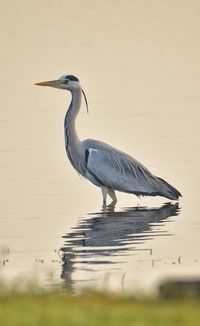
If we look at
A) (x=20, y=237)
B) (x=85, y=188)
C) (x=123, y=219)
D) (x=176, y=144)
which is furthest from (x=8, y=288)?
(x=176, y=144)

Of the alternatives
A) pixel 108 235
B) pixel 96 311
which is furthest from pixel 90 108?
pixel 96 311

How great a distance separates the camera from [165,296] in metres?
8.84

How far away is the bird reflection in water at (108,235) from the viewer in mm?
14582

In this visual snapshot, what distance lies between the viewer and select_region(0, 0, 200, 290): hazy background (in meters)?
18.0

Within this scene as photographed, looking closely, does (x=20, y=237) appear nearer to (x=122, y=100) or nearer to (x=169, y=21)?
(x=122, y=100)

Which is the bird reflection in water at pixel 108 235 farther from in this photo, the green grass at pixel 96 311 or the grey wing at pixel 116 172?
the green grass at pixel 96 311

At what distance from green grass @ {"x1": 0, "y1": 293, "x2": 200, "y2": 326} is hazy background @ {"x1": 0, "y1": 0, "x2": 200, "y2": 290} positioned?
5.14 m

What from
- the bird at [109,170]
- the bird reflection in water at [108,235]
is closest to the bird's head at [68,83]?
the bird at [109,170]

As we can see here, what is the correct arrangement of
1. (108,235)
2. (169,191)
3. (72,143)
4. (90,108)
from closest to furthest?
1. (108,235)
2. (169,191)
3. (72,143)
4. (90,108)

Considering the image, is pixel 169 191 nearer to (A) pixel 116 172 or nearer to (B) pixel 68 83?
(A) pixel 116 172

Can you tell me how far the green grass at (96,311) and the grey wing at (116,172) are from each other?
10.4 metres

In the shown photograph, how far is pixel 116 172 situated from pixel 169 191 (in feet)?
3.24

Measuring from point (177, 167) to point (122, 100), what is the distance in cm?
765

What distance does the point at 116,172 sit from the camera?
19.7 metres
